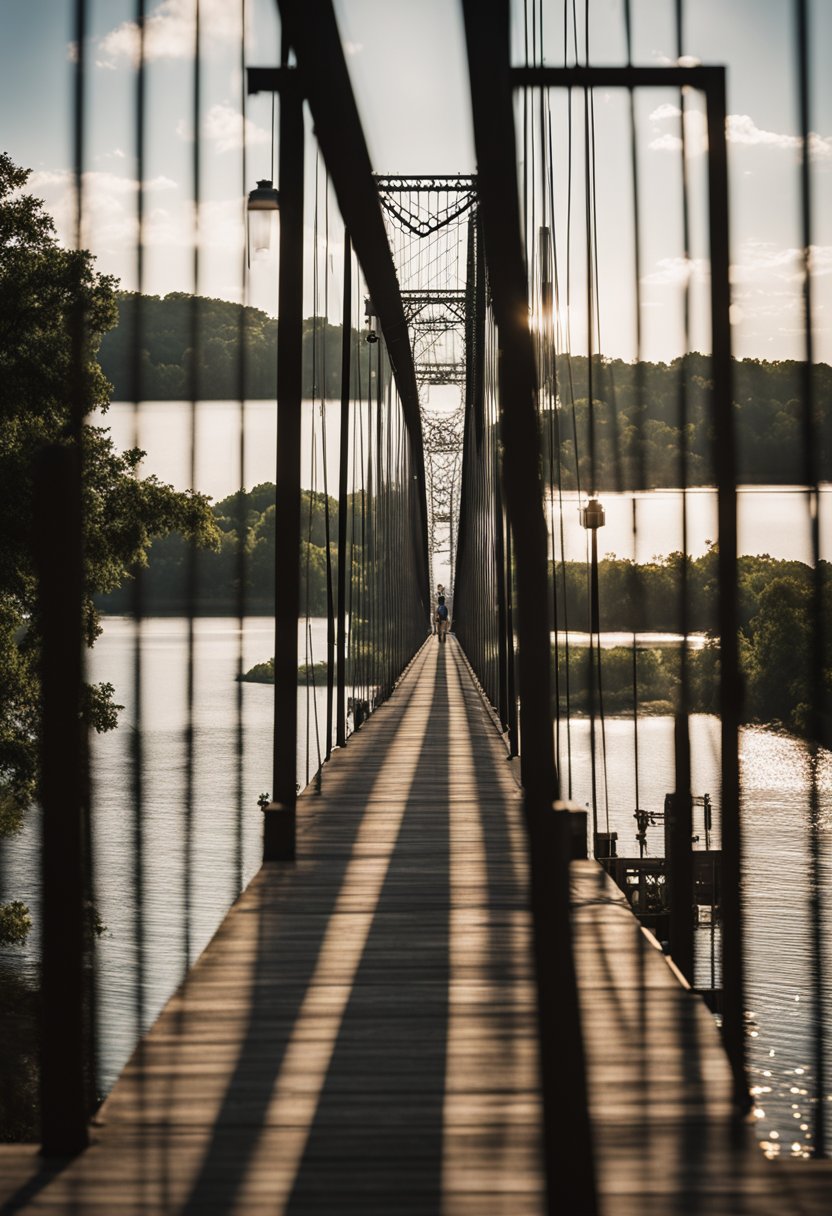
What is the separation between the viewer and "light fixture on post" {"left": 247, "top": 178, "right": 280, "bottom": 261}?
564 centimetres

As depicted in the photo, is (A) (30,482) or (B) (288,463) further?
(A) (30,482)

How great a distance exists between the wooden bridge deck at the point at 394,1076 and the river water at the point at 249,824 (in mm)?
501

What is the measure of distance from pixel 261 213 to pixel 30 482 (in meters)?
5.53

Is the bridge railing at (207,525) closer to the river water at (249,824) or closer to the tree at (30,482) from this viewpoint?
the river water at (249,824)

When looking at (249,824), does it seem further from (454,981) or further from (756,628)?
(454,981)

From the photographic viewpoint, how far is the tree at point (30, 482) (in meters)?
10.9

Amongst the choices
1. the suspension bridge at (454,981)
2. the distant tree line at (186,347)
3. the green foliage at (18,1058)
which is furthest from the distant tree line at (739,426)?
the green foliage at (18,1058)

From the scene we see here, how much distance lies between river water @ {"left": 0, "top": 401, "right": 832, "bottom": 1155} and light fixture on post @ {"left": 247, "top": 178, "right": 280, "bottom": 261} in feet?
3.38

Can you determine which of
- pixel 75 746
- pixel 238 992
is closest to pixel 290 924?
pixel 238 992

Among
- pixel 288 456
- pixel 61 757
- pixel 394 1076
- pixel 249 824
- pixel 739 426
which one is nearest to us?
pixel 61 757

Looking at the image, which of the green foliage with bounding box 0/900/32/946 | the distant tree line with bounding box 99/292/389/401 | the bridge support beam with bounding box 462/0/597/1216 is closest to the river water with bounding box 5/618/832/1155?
the green foliage with bounding box 0/900/32/946

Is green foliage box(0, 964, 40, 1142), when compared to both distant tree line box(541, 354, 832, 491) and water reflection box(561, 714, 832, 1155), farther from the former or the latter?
distant tree line box(541, 354, 832, 491)

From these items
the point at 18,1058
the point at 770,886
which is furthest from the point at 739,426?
the point at 770,886

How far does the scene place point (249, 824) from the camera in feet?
88.7
